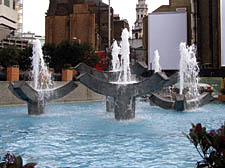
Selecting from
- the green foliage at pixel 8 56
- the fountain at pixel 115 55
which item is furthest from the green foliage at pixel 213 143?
the green foliage at pixel 8 56

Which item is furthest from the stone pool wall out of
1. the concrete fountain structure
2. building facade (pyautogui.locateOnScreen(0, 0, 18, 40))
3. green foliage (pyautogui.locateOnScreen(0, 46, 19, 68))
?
building facade (pyautogui.locateOnScreen(0, 0, 18, 40))

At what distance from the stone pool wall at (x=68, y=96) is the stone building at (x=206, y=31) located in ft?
84.1

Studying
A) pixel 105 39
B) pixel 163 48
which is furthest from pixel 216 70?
pixel 105 39

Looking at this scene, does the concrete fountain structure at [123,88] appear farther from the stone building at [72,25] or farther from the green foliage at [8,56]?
the stone building at [72,25]

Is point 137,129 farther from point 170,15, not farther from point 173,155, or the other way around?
point 170,15

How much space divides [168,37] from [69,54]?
22550mm

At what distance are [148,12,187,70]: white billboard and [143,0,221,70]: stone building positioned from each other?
149cm

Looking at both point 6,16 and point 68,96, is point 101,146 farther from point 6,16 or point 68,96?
point 6,16

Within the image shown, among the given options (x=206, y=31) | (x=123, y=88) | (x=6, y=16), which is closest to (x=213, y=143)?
(x=123, y=88)

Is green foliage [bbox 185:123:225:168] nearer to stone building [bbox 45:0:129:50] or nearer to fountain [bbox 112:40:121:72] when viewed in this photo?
fountain [bbox 112:40:121:72]

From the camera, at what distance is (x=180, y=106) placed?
14523mm

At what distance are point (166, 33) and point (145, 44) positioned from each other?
8544 millimetres

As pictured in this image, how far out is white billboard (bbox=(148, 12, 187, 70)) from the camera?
2047 inches

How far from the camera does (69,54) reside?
35.9 metres
